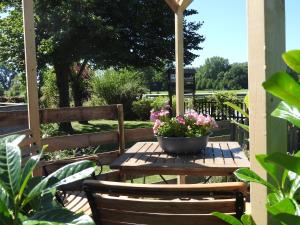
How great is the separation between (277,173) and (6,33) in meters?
15.0

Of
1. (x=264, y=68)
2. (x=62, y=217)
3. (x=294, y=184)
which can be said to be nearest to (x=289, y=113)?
(x=294, y=184)

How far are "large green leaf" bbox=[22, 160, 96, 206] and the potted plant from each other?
→ 2.18 metres

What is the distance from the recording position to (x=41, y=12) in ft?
45.5

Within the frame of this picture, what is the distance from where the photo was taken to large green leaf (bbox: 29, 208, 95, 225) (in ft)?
3.43

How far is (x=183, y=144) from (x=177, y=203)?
166 cm

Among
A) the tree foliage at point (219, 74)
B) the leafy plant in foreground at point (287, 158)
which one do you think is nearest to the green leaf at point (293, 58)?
the leafy plant in foreground at point (287, 158)

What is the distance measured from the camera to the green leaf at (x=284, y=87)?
83 centimetres

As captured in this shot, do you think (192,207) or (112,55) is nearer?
(192,207)

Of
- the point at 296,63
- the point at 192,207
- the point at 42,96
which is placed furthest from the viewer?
Result: the point at 42,96

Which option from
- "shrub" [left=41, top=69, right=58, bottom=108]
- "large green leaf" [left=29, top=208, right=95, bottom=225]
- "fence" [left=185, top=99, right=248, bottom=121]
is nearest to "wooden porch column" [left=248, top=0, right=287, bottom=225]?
"large green leaf" [left=29, top=208, right=95, bottom=225]

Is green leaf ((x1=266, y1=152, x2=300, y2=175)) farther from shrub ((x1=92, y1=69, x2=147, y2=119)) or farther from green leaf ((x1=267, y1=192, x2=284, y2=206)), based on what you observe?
shrub ((x1=92, y1=69, x2=147, y2=119))

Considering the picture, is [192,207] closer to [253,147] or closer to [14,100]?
[253,147]

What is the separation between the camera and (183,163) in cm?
321

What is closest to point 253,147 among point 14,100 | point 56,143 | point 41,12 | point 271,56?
point 271,56
